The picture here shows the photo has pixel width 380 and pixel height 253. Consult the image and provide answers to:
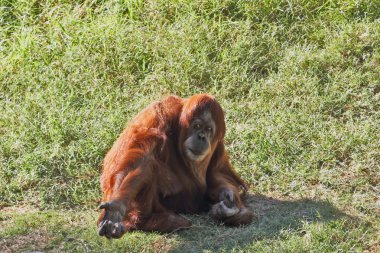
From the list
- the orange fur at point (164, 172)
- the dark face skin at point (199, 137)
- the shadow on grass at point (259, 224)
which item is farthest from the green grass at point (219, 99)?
the dark face skin at point (199, 137)

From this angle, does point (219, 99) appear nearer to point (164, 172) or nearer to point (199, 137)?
point (199, 137)

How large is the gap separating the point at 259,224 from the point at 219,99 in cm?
178

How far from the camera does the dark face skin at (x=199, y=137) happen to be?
4.98 metres

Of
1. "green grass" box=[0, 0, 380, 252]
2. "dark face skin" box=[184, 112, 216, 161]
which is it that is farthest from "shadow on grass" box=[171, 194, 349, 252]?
"dark face skin" box=[184, 112, 216, 161]

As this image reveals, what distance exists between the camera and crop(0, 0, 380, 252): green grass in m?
4.84

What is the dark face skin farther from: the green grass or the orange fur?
the green grass

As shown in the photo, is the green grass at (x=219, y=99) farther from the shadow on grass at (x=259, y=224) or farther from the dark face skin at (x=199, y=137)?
the dark face skin at (x=199, y=137)

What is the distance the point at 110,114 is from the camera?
20.6 ft

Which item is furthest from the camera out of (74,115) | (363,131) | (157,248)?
(74,115)

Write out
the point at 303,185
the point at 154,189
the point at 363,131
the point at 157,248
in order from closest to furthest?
the point at 157,248, the point at 154,189, the point at 303,185, the point at 363,131

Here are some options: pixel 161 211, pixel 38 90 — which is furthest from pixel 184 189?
pixel 38 90

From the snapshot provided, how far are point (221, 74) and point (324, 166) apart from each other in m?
1.37

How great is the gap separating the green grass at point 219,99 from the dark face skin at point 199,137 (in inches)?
15.1

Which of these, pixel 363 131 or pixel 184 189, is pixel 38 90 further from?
pixel 363 131
